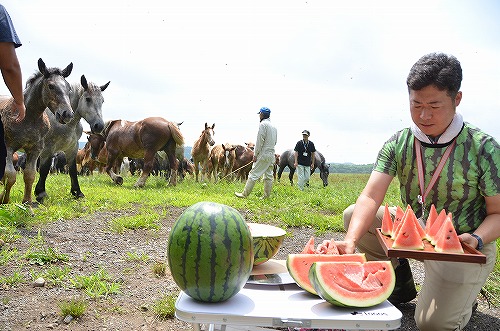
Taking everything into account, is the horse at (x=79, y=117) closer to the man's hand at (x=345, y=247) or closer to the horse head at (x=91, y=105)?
the horse head at (x=91, y=105)

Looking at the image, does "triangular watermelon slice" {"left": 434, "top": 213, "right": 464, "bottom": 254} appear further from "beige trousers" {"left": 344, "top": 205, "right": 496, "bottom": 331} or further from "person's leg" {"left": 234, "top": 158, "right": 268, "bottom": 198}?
"person's leg" {"left": 234, "top": 158, "right": 268, "bottom": 198}

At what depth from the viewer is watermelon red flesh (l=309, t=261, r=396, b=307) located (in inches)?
80.8

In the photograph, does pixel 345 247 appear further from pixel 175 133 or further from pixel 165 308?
pixel 175 133

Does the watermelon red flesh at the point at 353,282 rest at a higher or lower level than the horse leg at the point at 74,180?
higher

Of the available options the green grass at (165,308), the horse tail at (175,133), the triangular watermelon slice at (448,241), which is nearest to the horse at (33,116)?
the green grass at (165,308)

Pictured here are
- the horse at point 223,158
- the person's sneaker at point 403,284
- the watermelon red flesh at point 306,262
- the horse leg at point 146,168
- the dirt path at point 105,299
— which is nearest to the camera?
the watermelon red flesh at point 306,262

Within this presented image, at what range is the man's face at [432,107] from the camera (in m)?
2.72

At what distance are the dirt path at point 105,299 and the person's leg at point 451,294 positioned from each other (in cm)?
75

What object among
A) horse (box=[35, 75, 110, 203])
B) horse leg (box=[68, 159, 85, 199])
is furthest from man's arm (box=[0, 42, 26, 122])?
horse leg (box=[68, 159, 85, 199])

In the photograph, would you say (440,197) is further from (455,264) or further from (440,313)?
(440,313)

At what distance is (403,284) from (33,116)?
6245mm

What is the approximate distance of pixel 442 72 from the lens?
2674 mm

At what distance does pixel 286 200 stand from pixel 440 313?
8029mm

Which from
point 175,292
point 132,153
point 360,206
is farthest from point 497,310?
point 132,153
